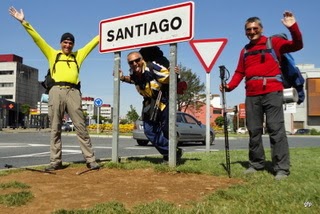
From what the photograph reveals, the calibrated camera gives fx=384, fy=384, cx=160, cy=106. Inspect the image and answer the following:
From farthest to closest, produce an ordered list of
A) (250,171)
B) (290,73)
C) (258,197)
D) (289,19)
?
(290,73)
(250,171)
(289,19)
(258,197)

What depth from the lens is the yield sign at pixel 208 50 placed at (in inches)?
352

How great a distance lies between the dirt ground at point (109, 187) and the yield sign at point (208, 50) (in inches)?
187

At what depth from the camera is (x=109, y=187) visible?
13.2 feet

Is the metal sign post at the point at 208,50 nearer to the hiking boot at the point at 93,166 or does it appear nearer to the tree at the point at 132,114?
the hiking boot at the point at 93,166

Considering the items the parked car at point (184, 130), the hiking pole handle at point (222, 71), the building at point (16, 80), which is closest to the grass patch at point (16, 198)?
the hiking pole handle at point (222, 71)

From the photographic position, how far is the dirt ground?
341cm

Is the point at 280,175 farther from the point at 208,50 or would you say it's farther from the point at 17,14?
the point at 208,50

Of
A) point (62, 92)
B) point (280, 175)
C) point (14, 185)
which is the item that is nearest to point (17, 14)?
point (62, 92)

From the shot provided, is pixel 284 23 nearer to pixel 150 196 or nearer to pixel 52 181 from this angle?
pixel 150 196

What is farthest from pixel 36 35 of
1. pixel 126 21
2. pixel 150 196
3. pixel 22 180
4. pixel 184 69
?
pixel 184 69

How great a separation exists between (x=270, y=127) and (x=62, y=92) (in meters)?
2.84

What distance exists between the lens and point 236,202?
3266mm

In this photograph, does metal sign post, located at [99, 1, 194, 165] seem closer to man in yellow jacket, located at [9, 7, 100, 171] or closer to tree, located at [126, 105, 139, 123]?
man in yellow jacket, located at [9, 7, 100, 171]

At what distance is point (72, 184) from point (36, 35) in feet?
8.18
